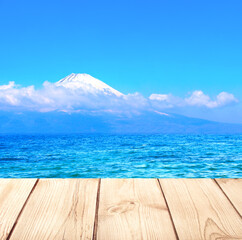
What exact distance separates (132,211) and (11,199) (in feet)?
1.26

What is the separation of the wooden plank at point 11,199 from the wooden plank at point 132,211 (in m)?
0.23

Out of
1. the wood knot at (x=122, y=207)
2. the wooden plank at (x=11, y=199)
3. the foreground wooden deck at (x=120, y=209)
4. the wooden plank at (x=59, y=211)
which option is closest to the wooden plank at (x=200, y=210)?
the foreground wooden deck at (x=120, y=209)

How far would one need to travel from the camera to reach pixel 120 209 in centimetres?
89

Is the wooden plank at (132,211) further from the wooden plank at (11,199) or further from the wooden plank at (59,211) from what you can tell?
the wooden plank at (11,199)

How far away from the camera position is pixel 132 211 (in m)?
0.88

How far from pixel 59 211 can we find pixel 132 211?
0.68 feet

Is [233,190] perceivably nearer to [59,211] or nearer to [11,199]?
[59,211]

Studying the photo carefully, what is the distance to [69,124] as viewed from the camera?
58656 mm

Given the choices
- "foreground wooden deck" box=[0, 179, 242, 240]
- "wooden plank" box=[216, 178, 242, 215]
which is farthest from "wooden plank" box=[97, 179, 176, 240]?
"wooden plank" box=[216, 178, 242, 215]

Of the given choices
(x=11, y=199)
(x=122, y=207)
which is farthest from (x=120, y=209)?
(x=11, y=199)

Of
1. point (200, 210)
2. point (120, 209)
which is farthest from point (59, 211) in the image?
point (200, 210)

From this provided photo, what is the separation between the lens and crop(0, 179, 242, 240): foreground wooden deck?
0.76 meters

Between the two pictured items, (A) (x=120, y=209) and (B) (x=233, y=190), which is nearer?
(A) (x=120, y=209)

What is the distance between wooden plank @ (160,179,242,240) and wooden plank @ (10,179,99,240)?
0.78 feet
